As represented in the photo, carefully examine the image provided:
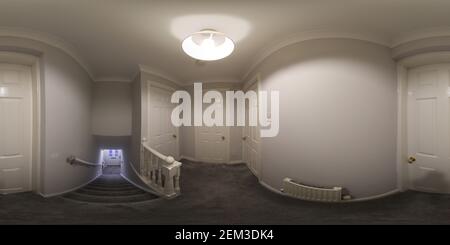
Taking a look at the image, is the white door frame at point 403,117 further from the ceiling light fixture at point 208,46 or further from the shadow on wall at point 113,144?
the shadow on wall at point 113,144

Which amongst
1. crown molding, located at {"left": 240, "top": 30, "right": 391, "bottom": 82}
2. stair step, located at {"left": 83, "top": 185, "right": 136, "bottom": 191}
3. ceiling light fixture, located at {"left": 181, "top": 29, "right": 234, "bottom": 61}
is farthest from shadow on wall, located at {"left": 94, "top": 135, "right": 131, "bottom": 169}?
crown molding, located at {"left": 240, "top": 30, "right": 391, "bottom": 82}

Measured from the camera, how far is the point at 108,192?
2.50 ft

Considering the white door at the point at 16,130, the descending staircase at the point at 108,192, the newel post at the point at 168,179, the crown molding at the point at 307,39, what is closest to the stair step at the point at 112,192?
the descending staircase at the point at 108,192

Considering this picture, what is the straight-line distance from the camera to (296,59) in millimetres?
983

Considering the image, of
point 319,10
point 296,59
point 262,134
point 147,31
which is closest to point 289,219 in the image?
point 262,134

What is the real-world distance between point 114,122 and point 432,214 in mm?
1594

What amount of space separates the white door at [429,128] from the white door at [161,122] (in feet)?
4.13

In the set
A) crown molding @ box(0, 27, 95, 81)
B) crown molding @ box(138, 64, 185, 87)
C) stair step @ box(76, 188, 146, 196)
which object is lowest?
stair step @ box(76, 188, 146, 196)

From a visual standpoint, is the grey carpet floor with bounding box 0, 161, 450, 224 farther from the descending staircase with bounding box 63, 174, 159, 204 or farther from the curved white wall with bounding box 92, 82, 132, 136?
the curved white wall with bounding box 92, 82, 132, 136

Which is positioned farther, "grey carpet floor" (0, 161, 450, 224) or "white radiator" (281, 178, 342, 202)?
"white radiator" (281, 178, 342, 202)

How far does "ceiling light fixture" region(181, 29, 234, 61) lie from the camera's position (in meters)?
0.81

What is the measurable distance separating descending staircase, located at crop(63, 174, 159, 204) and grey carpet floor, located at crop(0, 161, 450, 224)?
24 millimetres

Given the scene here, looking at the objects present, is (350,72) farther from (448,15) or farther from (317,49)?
(448,15)

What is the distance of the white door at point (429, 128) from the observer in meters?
0.92
